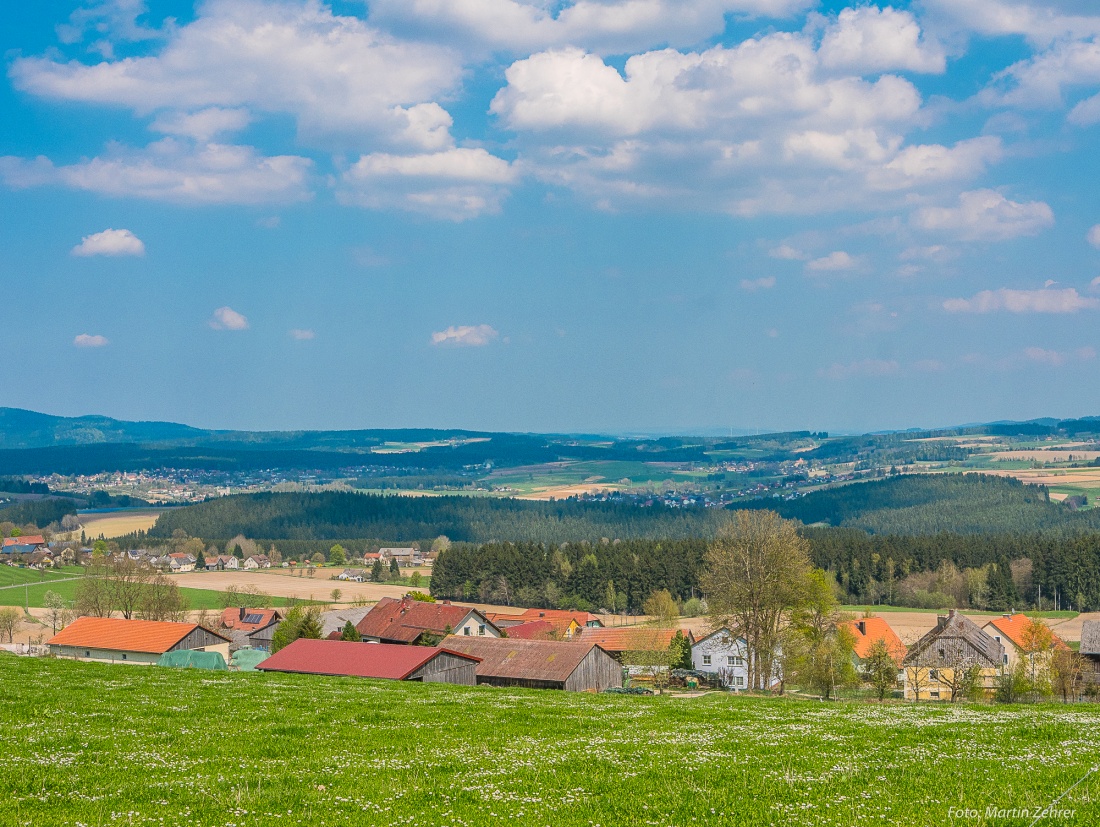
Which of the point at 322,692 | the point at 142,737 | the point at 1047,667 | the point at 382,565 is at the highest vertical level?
the point at 142,737

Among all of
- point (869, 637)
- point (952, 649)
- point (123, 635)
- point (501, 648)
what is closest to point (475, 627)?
point (501, 648)

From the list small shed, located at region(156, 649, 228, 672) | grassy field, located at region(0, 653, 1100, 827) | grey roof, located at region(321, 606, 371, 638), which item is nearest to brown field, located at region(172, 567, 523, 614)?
grey roof, located at region(321, 606, 371, 638)

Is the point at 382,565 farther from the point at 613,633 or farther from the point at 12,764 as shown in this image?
the point at 12,764

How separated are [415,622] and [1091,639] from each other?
5860 centimetres

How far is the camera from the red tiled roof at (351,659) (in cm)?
4316

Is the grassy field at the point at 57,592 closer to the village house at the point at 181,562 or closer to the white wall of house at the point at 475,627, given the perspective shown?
the village house at the point at 181,562

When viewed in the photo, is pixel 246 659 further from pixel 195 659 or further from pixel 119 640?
pixel 119 640

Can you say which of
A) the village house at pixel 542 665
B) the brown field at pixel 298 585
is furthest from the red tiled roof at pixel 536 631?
the village house at pixel 542 665

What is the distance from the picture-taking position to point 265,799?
11.9m

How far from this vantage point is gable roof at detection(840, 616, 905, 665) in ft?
257

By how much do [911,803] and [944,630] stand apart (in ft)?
214

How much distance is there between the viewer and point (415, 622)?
8850 cm

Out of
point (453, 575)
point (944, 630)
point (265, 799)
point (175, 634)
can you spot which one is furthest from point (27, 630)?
point (265, 799)

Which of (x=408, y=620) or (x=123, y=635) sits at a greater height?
(x=123, y=635)
